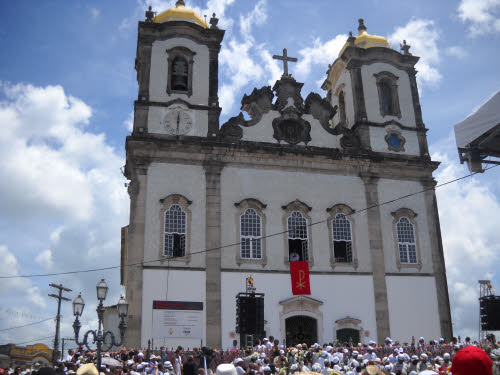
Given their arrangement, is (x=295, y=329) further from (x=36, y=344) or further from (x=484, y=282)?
(x=36, y=344)

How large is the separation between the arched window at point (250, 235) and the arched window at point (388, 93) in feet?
35.2

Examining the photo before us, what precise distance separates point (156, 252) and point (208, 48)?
11.9m

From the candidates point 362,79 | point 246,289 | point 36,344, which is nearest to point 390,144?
point 362,79

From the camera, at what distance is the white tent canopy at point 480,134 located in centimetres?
1154

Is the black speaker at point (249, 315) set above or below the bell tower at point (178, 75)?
below

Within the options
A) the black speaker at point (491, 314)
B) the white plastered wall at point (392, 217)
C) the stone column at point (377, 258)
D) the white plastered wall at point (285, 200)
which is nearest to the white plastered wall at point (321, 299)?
the stone column at point (377, 258)

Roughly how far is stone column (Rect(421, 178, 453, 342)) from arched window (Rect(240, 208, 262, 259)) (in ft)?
31.4

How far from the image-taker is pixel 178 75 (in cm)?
2903

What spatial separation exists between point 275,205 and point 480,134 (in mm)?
16066

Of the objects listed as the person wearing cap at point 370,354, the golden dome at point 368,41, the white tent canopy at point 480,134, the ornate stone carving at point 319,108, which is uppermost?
the golden dome at point 368,41

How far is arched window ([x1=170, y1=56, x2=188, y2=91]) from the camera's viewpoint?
28859 millimetres

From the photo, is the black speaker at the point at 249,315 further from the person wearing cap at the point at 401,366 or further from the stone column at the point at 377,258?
the person wearing cap at the point at 401,366

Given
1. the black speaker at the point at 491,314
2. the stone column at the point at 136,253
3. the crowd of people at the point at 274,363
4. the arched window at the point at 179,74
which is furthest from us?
the arched window at the point at 179,74

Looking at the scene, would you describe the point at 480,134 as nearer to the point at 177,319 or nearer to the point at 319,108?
the point at 177,319
